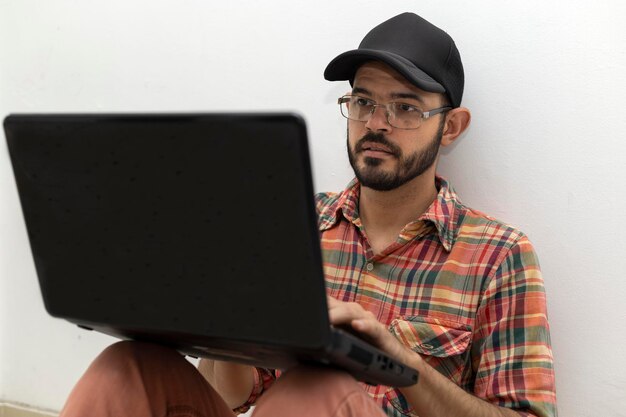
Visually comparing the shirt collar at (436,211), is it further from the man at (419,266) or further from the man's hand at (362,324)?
the man's hand at (362,324)

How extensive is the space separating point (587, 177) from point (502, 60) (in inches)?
10.1

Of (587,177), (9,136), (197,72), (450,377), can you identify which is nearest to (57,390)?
(197,72)

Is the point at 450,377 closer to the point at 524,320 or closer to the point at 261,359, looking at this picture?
the point at 524,320

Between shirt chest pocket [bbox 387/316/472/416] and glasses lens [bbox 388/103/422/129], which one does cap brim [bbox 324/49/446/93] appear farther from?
shirt chest pocket [bbox 387/316/472/416]

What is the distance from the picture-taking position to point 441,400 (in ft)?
3.85

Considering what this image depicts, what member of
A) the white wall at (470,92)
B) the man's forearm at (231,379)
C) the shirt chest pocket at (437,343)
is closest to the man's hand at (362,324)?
the shirt chest pocket at (437,343)

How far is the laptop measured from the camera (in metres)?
0.77

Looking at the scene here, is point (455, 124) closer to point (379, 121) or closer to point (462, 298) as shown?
point (379, 121)

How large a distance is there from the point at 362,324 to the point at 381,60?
54cm

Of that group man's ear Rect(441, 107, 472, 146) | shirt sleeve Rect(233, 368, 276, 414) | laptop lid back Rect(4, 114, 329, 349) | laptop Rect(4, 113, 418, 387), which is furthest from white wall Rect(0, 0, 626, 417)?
laptop lid back Rect(4, 114, 329, 349)

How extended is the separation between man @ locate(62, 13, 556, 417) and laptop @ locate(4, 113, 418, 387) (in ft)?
0.69

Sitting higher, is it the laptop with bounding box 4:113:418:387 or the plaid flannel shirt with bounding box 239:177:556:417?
the laptop with bounding box 4:113:418:387

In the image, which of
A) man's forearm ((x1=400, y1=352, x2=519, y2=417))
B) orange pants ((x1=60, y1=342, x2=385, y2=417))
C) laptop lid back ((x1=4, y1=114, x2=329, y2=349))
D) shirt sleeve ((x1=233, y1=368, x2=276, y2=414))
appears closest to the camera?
laptop lid back ((x1=4, y1=114, x2=329, y2=349))

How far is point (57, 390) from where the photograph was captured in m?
1.96
